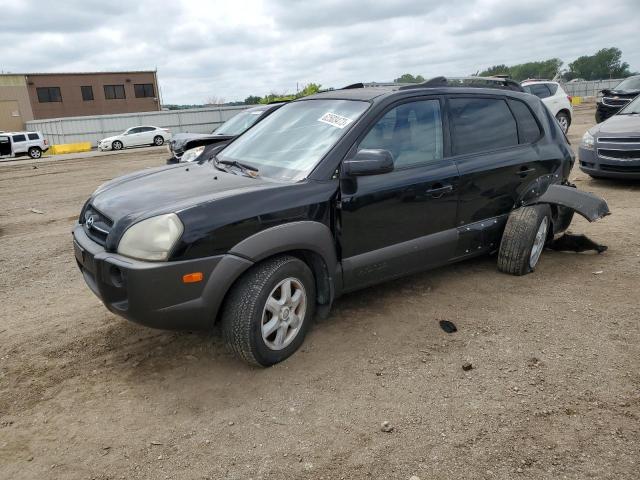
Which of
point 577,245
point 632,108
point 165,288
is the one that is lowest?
point 577,245

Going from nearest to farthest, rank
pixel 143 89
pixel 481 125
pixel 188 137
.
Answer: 1. pixel 481 125
2. pixel 188 137
3. pixel 143 89

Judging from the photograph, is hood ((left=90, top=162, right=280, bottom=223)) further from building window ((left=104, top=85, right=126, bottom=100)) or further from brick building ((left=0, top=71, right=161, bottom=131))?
building window ((left=104, top=85, right=126, bottom=100))

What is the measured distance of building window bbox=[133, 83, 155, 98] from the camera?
55.4m

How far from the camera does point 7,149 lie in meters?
26.5

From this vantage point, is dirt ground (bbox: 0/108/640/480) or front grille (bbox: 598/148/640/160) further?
front grille (bbox: 598/148/640/160)

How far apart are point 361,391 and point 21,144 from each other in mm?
29132

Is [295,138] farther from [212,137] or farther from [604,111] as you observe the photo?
[604,111]

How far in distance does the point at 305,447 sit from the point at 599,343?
219 centimetres

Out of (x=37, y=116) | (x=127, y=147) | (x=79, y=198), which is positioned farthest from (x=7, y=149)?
(x=37, y=116)

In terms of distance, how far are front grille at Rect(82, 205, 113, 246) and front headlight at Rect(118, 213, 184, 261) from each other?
0.27 meters

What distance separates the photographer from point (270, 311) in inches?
125

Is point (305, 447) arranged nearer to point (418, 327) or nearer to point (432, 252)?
point (418, 327)

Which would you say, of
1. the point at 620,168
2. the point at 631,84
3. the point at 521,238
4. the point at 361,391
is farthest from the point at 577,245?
the point at 631,84

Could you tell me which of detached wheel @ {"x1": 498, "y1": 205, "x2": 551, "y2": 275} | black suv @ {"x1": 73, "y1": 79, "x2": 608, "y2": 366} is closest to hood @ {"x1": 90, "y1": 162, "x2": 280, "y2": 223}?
black suv @ {"x1": 73, "y1": 79, "x2": 608, "y2": 366}
